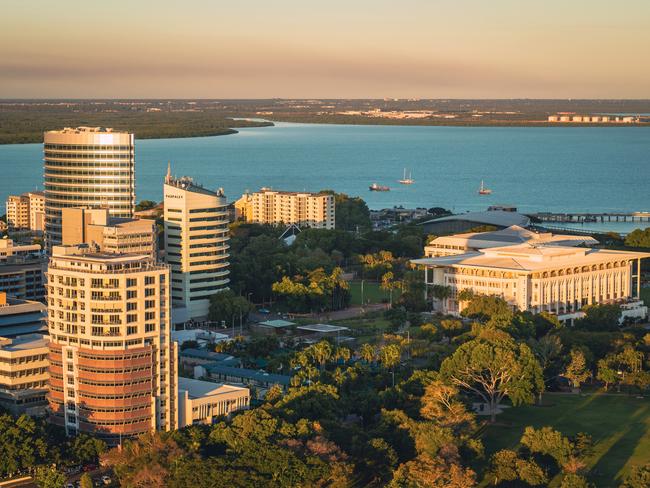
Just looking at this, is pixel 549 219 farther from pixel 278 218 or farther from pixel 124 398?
pixel 124 398

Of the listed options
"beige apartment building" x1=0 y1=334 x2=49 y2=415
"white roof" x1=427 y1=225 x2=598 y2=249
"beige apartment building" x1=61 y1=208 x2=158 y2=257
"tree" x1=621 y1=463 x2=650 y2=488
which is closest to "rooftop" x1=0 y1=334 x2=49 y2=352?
"beige apartment building" x1=0 y1=334 x2=49 y2=415

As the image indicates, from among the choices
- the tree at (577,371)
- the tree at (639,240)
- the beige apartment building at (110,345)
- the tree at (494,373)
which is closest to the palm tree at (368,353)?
the tree at (494,373)

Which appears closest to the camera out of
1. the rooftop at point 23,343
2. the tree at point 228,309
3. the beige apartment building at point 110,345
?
the beige apartment building at point 110,345

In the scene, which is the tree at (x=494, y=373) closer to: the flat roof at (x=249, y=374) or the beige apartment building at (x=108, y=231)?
the flat roof at (x=249, y=374)

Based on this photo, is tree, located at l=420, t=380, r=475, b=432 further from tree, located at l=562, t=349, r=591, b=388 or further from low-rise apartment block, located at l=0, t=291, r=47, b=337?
low-rise apartment block, located at l=0, t=291, r=47, b=337

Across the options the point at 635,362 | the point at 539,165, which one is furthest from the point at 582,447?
the point at 539,165
